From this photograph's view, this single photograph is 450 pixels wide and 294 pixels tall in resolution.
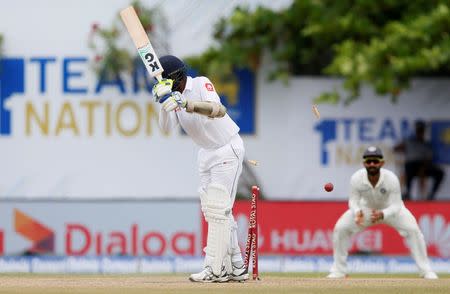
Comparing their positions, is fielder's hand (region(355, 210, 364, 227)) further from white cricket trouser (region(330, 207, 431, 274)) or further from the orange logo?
the orange logo

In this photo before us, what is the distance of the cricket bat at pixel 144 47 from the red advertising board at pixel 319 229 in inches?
263

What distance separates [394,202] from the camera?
41.7 ft

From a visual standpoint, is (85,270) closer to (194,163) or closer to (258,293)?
(194,163)

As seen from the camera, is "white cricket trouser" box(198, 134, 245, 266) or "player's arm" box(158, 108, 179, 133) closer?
"player's arm" box(158, 108, 179, 133)

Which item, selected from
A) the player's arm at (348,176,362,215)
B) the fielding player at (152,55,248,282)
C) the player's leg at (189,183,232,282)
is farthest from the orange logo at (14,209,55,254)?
the player's leg at (189,183,232,282)

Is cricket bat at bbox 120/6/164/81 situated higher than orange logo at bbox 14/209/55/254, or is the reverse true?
cricket bat at bbox 120/6/164/81

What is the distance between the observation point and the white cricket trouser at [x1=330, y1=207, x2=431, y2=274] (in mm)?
12586

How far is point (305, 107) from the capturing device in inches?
744

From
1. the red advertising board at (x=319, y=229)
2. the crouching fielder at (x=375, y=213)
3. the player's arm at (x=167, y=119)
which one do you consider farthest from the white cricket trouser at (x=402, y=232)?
the red advertising board at (x=319, y=229)

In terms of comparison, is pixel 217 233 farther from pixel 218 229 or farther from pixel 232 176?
pixel 232 176

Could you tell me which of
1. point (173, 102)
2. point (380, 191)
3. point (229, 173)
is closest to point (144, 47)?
point (173, 102)

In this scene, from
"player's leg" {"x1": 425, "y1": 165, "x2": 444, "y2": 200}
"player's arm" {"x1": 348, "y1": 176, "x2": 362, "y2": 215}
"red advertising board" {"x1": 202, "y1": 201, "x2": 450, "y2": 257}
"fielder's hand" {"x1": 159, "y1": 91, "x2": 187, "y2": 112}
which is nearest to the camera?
"fielder's hand" {"x1": 159, "y1": 91, "x2": 187, "y2": 112}

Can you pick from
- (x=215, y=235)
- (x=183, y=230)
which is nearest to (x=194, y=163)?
(x=183, y=230)

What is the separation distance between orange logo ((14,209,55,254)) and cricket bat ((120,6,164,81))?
6.96 metres
